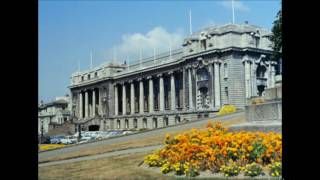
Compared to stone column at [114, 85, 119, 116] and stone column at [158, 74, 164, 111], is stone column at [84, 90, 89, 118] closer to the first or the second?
stone column at [114, 85, 119, 116]

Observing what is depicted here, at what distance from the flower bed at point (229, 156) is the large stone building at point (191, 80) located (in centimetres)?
5394

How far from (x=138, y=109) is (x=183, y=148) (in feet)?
293

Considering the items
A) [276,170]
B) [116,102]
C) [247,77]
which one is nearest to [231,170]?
[276,170]

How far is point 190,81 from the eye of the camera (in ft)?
255

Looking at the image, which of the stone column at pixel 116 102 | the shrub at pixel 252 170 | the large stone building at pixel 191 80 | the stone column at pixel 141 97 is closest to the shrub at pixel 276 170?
the shrub at pixel 252 170

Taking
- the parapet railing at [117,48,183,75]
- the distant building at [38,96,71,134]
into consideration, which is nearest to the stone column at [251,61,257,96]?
the parapet railing at [117,48,183,75]

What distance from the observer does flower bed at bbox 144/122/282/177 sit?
14.3 meters

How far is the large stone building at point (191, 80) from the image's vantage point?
233 ft

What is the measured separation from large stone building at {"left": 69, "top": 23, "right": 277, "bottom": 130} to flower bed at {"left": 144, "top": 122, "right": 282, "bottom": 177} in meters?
53.9

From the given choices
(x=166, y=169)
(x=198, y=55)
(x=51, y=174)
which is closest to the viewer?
(x=166, y=169)
